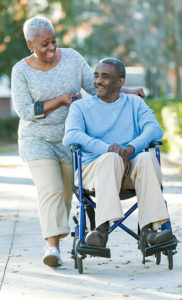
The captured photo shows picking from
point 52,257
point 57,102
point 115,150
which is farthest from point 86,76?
point 52,257

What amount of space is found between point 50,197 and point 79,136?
0.58 m

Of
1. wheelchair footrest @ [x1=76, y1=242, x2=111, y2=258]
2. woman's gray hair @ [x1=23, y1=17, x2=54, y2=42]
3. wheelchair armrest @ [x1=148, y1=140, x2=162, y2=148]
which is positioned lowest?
wheelchair footrest @ [x1=76, y1=242, x2=111, y2=258]

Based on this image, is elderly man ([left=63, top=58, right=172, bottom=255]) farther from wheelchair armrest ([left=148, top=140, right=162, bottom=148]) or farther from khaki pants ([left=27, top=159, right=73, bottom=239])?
khaki pants ([left=27, top=159, right=73, bottom=239])

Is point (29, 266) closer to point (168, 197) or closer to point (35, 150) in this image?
point (35, 150)

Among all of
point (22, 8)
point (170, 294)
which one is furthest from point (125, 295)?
point (22, 8)

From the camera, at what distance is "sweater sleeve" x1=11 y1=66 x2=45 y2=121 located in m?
5.46

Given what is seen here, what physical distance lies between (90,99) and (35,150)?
581mm

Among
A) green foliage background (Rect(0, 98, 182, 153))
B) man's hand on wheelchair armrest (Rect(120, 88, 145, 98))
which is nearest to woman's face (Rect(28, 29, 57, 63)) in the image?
man's hand on wheelchair armrest (Rect(120, 88, 145, 98))

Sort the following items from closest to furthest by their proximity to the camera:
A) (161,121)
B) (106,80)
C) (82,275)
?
(82,275) → (106,80) → (161,121)

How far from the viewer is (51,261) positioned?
5332 mm

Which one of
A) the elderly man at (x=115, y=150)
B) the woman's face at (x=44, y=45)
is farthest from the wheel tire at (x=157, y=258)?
the woman's face at (x=44, y=45)

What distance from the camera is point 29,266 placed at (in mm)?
5508

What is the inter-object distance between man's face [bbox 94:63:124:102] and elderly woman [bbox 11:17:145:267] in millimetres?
322

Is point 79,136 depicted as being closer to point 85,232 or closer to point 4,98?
point 85,232
